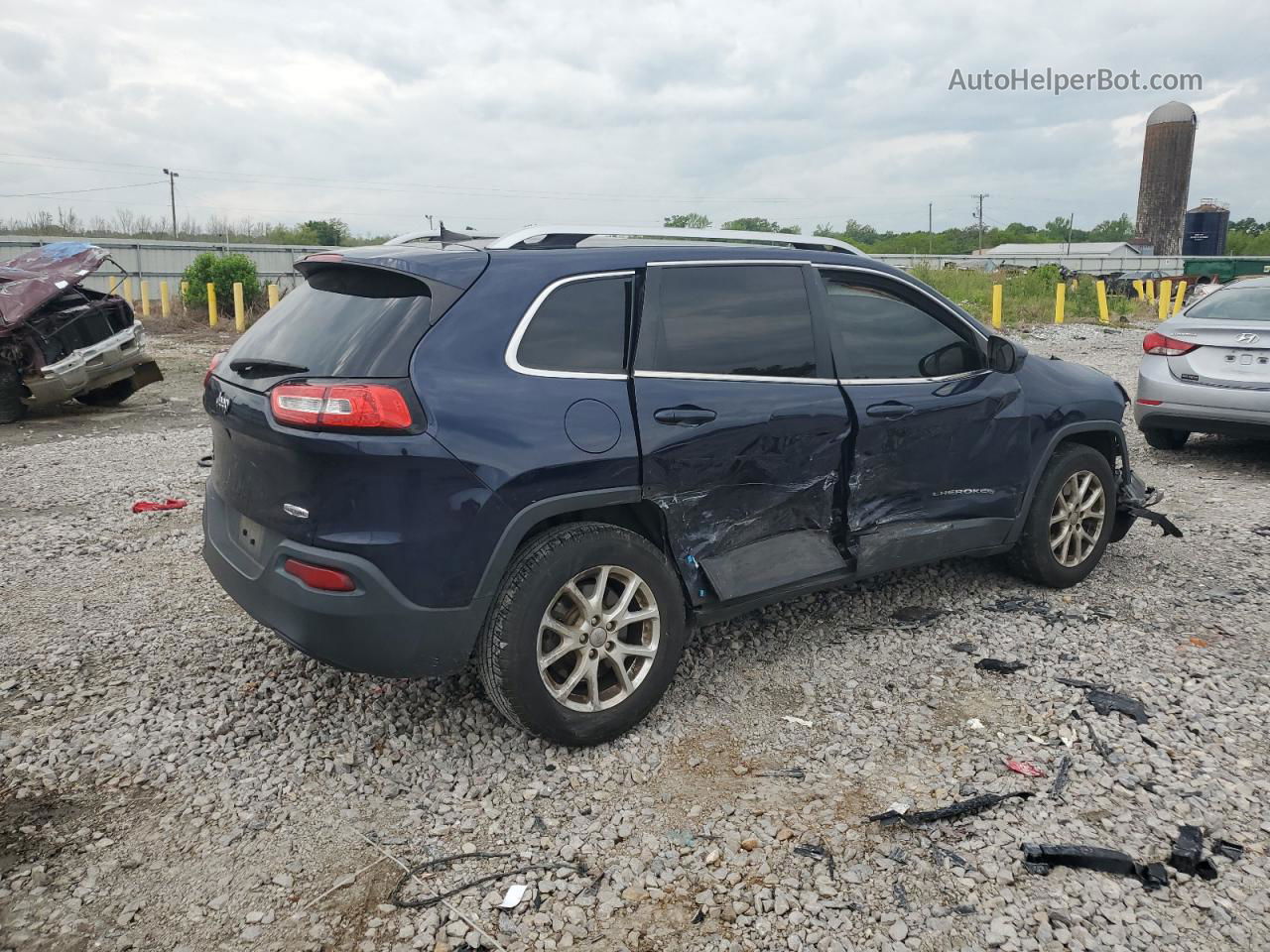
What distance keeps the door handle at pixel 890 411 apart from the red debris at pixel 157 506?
512 centimetres

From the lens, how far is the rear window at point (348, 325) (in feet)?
10.9

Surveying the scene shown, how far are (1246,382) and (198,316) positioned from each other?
2300 cm

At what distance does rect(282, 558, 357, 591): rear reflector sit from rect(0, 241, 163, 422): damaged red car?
9093 mm

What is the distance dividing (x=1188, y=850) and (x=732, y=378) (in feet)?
7.35

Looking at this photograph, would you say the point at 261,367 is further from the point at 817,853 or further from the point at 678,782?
the point at 817,853

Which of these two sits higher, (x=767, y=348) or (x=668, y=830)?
(x=767, y=348)

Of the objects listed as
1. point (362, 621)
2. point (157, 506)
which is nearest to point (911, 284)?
point (362, 621)

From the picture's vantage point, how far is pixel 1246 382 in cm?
782

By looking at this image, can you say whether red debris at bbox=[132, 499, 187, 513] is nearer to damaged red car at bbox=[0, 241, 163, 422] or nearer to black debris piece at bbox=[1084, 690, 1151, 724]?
damaged red car at bbox=[0, 241, 163, 422]

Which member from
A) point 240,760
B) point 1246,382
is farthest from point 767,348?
point 1246,382

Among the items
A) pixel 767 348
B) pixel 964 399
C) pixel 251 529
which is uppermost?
pixel 767 348

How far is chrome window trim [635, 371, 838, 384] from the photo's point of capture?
377 cm

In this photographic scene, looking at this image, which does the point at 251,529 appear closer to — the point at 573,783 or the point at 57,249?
the point at 573,783

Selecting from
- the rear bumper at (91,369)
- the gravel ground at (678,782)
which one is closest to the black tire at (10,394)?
the rear bumper at (91,369)
